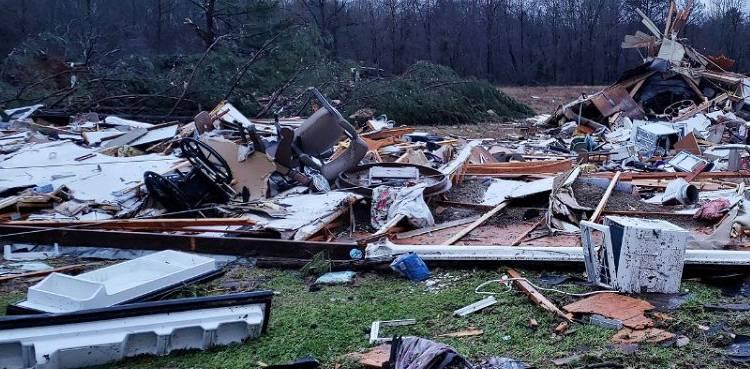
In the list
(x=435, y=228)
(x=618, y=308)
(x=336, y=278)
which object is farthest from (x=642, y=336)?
(x=435, y=228)

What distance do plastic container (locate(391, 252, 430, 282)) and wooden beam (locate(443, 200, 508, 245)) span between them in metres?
0.91

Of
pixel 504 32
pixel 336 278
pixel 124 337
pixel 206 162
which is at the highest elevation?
pixel 504 32

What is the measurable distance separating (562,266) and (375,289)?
4.66 ft

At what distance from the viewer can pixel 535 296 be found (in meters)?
4.63

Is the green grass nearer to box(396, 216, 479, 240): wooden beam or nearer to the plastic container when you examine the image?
the plastic container

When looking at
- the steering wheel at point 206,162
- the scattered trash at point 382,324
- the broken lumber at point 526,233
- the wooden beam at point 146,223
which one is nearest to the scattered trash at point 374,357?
the scattered trash at point 382,324

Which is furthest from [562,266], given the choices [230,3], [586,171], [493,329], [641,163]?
[230,3]

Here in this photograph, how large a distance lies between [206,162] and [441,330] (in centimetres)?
412

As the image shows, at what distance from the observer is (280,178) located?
874 cm

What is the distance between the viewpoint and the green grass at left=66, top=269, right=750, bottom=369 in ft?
12.2

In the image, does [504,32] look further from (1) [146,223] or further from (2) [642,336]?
(2) [642,336]

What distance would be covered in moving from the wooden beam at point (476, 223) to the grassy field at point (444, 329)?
1117 mm

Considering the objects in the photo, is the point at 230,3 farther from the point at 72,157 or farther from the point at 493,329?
the point at 493,329

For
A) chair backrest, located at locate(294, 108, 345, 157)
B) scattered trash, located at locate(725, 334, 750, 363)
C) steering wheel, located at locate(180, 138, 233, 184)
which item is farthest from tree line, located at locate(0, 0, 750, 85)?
scattered trash, located at locate(725, 334, 750, 363)
